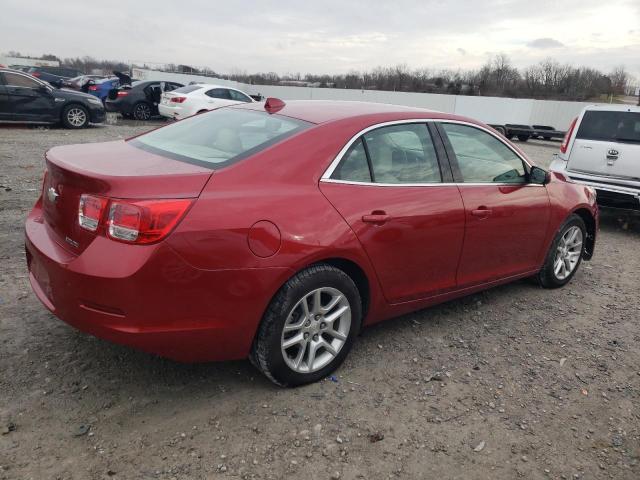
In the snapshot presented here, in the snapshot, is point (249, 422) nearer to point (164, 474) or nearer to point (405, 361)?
point (164, 474)

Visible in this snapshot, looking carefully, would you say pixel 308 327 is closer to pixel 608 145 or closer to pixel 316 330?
pixel 316 330

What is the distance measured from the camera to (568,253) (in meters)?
4.98

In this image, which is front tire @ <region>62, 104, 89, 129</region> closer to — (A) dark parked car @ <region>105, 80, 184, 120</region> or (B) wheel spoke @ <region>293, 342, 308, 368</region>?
(A) dark parked car @ <region>105, 80, 184, 120</region>

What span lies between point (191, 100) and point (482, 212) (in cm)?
1386

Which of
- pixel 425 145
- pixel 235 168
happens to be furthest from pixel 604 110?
pixel 235 168

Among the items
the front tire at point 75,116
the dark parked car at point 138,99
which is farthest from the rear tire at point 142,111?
the front tire at point 75,116

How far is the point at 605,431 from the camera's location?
113 inches

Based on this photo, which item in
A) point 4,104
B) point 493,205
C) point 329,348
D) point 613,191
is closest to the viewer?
point 329,348

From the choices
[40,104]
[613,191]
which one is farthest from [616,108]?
[40,104]

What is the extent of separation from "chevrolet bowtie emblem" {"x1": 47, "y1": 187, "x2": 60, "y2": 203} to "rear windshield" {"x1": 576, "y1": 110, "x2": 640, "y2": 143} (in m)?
7.11

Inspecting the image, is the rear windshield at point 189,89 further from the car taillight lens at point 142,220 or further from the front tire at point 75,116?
the car taillight lens at point 142,220

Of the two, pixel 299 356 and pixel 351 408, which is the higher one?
pixel 299 356

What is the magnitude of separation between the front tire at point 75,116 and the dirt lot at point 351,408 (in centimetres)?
1120

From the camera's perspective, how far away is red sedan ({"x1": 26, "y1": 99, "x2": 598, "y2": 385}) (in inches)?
96.4
